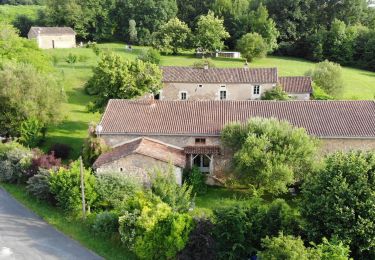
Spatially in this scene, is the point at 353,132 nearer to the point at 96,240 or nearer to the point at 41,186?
the point at 96,240

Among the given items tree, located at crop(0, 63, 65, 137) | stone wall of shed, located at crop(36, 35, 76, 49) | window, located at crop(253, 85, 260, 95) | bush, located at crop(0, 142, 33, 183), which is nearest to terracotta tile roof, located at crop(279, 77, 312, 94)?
window, located at crop(253, 85, 260, 95)

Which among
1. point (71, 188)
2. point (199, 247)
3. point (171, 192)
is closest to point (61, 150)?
point (71, 188)

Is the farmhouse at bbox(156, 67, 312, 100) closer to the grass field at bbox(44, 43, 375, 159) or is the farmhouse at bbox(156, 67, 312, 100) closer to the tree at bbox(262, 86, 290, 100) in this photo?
the tree at bbox(262, 86, 290, 100)

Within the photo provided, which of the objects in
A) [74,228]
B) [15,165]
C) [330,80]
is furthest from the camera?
[330,80]

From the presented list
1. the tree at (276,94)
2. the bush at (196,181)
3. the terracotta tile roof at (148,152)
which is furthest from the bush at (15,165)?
the tree at (276,94)

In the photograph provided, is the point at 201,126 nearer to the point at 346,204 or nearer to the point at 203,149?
the point at 203,149

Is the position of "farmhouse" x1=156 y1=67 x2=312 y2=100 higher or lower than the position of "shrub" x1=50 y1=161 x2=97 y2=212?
higher

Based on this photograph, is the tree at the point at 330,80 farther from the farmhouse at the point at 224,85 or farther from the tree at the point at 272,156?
the tree at the point at 272,156
